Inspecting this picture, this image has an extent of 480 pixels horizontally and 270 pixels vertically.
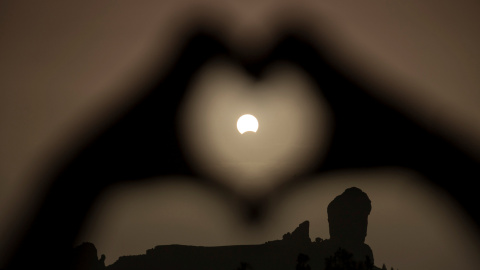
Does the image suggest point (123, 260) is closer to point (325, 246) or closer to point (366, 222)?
point (325, 246)

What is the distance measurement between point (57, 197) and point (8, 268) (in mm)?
857

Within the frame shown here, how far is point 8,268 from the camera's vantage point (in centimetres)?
465

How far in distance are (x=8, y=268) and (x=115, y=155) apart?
1.52 metres

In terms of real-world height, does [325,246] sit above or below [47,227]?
above

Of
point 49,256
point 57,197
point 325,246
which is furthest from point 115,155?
point 325,246

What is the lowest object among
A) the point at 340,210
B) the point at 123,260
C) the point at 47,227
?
the point at 47,227

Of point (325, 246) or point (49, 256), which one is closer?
point (49, 256)

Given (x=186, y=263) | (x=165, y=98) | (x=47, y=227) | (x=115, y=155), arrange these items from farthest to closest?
(x=186, y=263) < (x=165, y=98) < (x=115, y=155) < (x=47, y=227)

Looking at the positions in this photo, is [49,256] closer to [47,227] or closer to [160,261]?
[47,227]

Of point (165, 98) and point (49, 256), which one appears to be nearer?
point (49, 256)

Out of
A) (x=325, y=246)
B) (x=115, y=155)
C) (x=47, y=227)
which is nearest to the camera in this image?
(x=47, y=227)

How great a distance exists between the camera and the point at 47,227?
16.3 ft

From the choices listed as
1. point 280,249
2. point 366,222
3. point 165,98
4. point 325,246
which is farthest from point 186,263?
point 165,98

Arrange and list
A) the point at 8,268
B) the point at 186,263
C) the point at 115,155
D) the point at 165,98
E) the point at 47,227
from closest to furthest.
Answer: the point at 8,268 < the point at 47,227 < the point at 115,155 < the point at 165,98 < the point at 186,263
